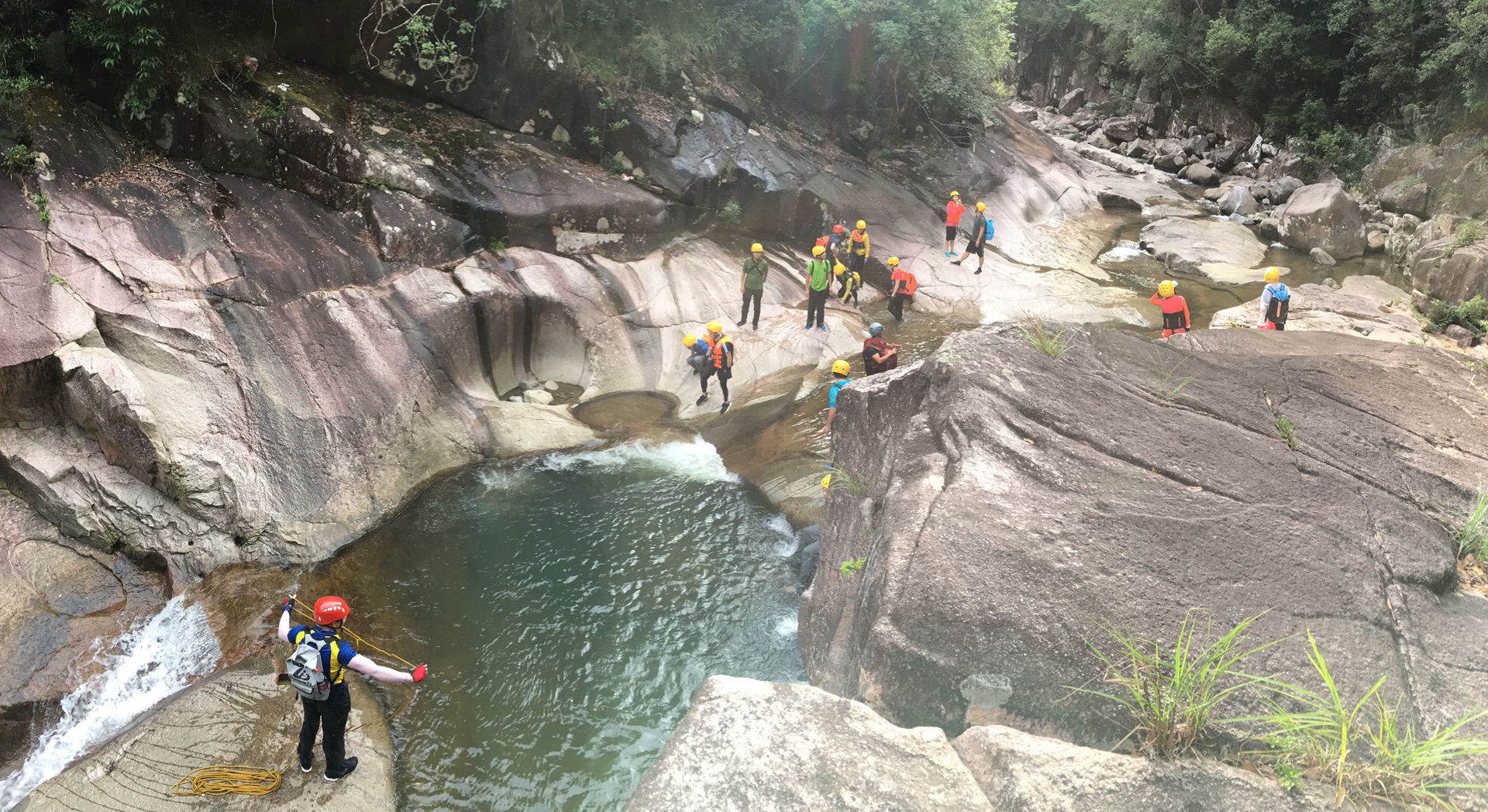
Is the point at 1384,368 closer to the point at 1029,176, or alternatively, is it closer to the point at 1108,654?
the point at 1108,654

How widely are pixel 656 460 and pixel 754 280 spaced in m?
4.47

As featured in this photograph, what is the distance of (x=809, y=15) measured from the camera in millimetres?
18984

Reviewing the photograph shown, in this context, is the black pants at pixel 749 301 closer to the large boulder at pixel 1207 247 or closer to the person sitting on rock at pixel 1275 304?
the person sitting on rock at pixel 1275 304

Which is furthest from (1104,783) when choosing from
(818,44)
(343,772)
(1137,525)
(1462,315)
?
(818,44)

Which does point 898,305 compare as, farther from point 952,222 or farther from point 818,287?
point 952,222

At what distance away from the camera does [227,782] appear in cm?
638

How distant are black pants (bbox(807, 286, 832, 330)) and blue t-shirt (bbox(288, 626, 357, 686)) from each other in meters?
10.3

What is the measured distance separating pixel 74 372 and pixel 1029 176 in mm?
23030

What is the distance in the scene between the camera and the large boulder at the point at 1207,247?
19516 mm

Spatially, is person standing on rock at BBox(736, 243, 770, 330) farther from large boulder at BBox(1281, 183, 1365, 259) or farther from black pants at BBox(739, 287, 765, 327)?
large boulder at BBox(1281, 183, 1365, 259)

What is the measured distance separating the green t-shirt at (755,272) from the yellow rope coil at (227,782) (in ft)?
34.4

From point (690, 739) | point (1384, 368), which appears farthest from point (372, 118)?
point (1384, 368)

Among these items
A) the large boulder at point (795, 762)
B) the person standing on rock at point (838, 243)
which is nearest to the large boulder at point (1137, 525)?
the large boulder at point (795, 762)

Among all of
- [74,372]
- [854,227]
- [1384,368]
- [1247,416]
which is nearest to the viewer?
[1247,416]
